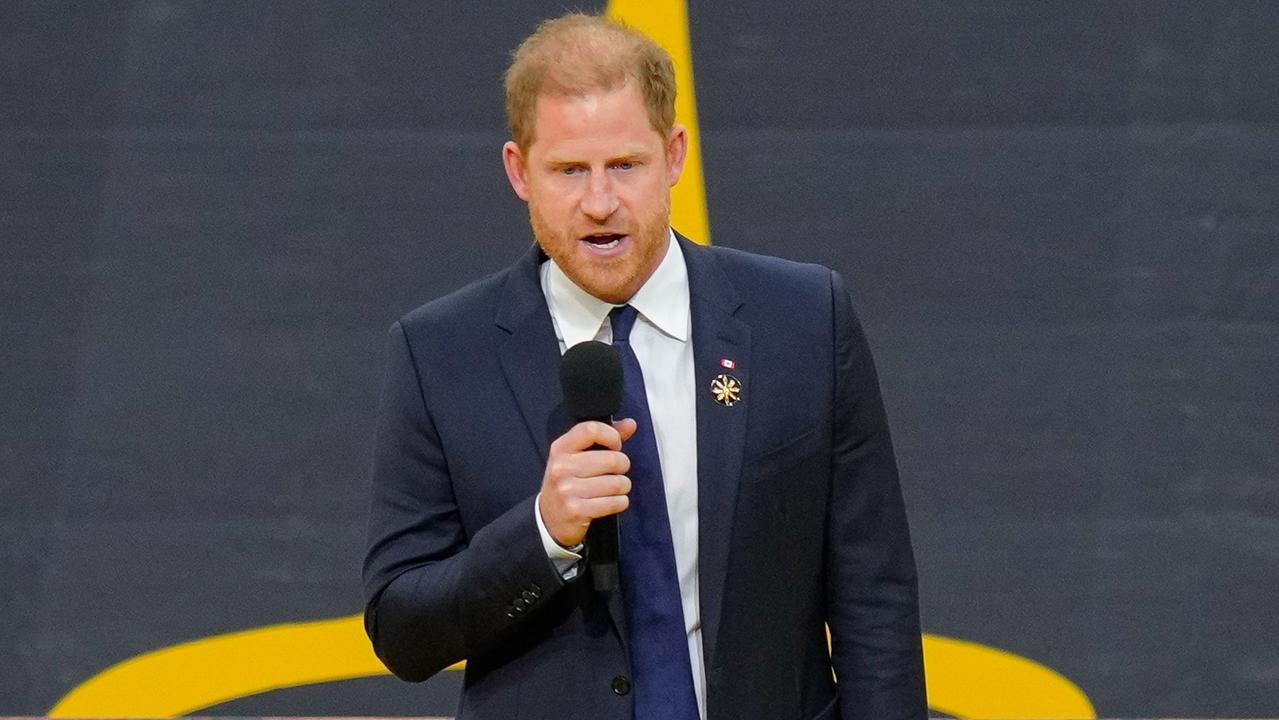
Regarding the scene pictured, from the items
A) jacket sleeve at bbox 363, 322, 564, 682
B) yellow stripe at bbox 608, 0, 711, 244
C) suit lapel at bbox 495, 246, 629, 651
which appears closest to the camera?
jacket sleeve at bbox 363, 322, 564, 682

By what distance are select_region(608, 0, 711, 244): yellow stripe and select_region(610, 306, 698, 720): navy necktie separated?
2062 millimetres

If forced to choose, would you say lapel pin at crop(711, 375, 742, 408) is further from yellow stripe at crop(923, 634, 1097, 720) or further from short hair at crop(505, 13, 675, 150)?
yellow stripe at crop(923, 634, 1097, 720)

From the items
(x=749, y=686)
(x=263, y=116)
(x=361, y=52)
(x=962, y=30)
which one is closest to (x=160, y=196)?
(x=263, y=116)

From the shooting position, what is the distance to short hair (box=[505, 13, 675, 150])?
186 cm

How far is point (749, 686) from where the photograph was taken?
1917 millimetres

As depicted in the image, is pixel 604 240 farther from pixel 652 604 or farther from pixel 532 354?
pixel 652 604

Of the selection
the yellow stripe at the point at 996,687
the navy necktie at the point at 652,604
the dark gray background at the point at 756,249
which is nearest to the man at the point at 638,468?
the navy necktie at the point at 652,604

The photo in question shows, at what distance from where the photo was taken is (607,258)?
1.89 meters

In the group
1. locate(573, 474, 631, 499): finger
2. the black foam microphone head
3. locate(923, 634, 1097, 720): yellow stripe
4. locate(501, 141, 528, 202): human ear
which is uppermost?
locate(501, 141, 528, 202): human ear

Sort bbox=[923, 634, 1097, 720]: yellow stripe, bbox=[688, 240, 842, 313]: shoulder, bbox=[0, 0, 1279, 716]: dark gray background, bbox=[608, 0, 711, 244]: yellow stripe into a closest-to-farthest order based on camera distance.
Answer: bbox=[688, 240, 842, 313]: shoulder, bbox=[923, 634, 1097, 720]: yellow stripe, bbox=[0, 0, 1279, 716]: dark gray background, bbox=[608, 0, 711, 244]: yellow stripe

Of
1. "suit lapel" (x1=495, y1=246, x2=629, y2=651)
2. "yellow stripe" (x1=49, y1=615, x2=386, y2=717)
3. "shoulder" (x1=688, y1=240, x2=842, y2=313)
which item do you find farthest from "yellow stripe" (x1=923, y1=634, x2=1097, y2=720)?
"suit lapel" (x1=495, y1=246, x2=629, y2=651)

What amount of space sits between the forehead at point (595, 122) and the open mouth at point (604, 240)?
0.33 feet

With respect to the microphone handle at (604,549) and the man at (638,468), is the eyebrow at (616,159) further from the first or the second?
the microphone handle at (604,549)

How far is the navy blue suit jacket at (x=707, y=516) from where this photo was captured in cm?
189
